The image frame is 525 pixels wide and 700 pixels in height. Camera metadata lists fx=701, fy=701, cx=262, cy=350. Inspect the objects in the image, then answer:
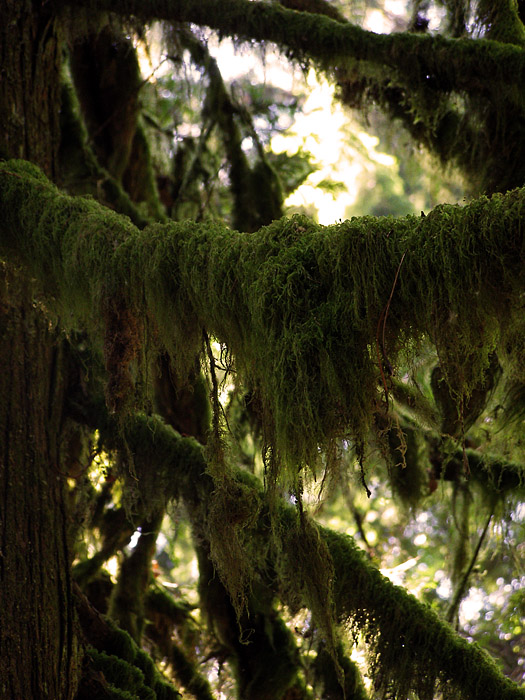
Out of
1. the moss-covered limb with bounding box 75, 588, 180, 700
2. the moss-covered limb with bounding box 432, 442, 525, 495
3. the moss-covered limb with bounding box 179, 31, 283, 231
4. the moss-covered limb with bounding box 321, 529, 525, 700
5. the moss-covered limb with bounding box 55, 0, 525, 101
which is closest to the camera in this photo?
the moss-covered limb with bounding box 321, 529, 525, 700

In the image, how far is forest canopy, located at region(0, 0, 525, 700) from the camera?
212 cm

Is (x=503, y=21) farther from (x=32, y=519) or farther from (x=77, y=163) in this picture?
(x=32, y=519)

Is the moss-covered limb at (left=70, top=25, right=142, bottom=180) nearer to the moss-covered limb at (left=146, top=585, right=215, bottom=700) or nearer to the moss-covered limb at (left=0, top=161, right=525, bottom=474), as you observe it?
the moss-covered limb at (left=0, top=161, right=525, bottom=474)

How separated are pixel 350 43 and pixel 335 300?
2.00m

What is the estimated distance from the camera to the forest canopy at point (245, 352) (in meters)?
2.12

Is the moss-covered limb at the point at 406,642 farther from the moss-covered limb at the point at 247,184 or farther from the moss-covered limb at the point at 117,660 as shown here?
the moss-covered limb at the point at 247,184

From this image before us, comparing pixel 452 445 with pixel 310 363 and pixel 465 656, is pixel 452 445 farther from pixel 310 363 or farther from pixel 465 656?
pixel 310 363

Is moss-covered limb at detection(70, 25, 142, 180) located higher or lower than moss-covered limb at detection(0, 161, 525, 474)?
higher

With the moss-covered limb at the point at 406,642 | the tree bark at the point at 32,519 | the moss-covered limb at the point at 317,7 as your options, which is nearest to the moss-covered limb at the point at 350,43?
the moss-covered limb at the point at 317,7

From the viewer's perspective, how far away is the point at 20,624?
2910 millimetres

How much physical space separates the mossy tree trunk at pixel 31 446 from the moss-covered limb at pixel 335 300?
0.99m

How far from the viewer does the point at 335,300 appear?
2127 mm

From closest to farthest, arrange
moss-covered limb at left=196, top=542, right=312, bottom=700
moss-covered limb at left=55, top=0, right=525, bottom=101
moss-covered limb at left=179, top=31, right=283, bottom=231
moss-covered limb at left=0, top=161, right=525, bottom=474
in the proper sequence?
moss-covered limb at left=0, top=161, right=525, bottom=474
moss-covered limb at left=55, top=0, right=525, bottom=101
moss-covered limb at left=196, top=542, right=312, bottom=700
moss-covered limb at left=179, top=31, right=283, bottom=231

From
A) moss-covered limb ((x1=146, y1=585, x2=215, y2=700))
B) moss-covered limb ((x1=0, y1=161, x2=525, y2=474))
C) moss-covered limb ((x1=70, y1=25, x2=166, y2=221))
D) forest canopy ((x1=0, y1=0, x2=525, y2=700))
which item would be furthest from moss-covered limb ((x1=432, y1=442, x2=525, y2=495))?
moss-covered limb ((x1=70, y1=25, x2=166, y2=221))
